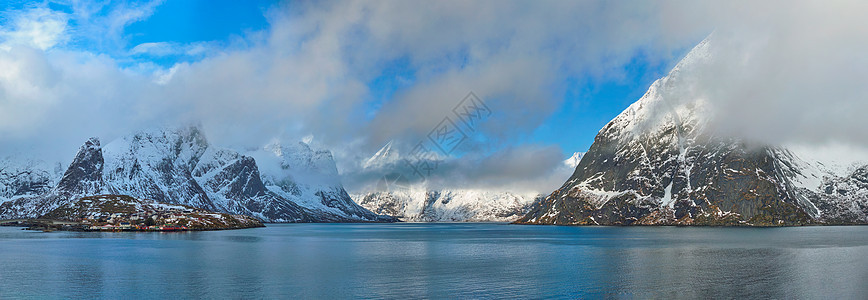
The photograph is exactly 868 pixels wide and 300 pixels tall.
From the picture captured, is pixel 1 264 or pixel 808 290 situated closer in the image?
pixel 808 290

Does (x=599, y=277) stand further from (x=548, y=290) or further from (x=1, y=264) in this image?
(x=1, y=264)

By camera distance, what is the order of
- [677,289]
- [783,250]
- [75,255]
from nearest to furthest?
[677,289]
[75,255]
[783,250]

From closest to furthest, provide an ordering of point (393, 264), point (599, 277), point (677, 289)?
point (677, 289)
point (599, 277)
point (393, 264)

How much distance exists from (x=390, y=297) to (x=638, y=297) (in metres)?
33.2

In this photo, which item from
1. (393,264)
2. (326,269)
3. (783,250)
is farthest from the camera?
(783,250)

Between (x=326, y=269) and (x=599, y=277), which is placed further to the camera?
(x=326, y=269)

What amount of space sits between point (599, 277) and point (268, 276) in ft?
185

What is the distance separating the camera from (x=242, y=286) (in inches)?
3317

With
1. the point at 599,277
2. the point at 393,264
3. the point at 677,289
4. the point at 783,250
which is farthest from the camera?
the point at 783,250

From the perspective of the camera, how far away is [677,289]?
80562mm

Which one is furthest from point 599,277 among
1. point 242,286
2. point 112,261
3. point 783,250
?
point 112,261

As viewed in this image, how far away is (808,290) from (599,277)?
29.5m

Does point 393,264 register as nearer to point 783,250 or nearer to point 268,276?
point 268,276

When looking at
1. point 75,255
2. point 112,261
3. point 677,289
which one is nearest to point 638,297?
point 677,289
